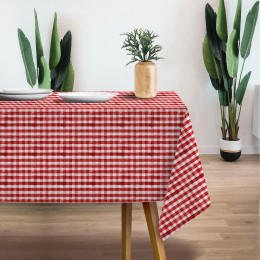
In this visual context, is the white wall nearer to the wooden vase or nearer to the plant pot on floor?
the plant pot on floor

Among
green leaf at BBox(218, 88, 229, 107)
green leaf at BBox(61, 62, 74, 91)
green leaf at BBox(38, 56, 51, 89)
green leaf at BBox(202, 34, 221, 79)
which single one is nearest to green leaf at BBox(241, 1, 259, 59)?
green leaf at BBox(202, 34, 221, 79)

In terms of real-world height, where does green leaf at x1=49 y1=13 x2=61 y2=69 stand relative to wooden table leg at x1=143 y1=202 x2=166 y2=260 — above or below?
above

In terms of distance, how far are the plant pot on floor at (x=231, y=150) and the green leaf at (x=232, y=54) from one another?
571 mm

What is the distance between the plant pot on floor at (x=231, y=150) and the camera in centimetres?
393

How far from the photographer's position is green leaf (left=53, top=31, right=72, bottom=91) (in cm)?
385

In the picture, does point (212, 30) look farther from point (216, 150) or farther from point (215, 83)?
point (216, 150)

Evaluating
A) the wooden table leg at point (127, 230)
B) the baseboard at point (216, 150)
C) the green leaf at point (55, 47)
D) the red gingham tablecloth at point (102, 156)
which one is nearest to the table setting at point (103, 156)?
the red gingham tablecloth at point (102, 156)

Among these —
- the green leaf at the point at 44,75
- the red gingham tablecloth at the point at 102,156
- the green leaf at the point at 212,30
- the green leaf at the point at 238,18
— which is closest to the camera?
the red gingham tablecloth at the point at 102,156

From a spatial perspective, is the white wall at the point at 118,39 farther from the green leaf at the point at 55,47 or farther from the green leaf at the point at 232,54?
the green leaf at the point at 232,54

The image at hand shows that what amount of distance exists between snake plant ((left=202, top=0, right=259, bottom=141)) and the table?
2.20 metres

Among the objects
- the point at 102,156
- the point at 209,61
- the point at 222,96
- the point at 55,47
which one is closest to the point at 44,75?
the point at 55,47

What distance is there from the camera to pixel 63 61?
3871 mm

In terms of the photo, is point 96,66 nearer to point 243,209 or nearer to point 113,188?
point 243,209

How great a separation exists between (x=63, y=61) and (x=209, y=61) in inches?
48.2
